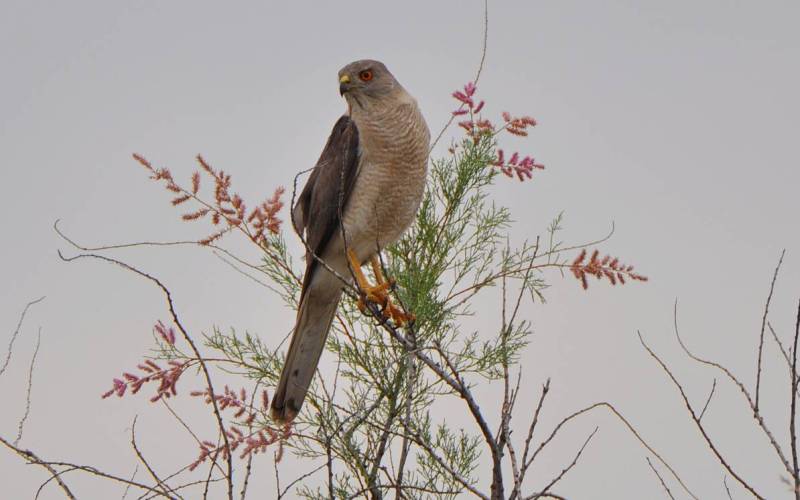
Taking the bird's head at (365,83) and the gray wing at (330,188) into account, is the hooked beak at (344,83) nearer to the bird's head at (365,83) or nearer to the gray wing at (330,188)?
the bird's head at (365,83)

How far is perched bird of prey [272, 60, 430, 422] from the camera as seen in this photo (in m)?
4.27

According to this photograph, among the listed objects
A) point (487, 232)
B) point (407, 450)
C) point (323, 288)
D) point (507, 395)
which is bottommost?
point (507, 395)

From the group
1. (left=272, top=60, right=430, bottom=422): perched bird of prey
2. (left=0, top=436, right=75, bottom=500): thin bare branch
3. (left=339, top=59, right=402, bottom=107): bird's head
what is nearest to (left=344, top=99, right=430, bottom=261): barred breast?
(left=272, top=60, right=430, bottom=422): perched bird of prey

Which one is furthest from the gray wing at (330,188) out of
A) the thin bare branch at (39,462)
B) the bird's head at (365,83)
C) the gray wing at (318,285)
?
the thin bare branch at (39,462)

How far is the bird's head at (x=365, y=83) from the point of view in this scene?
4.50 m

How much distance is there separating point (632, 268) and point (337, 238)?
151cm

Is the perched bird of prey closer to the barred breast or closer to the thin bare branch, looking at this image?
the barred breast

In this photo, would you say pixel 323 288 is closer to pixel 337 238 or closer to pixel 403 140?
pixel 337 238

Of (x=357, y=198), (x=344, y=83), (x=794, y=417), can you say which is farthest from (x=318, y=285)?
(x=794, y=417)

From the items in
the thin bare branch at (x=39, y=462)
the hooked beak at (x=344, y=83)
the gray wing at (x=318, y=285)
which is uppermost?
the hooked beak at (x=344, y=83)

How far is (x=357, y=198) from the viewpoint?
4.32m

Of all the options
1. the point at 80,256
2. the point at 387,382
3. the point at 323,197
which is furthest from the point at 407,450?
the point at 80,256

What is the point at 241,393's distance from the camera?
3.86 m

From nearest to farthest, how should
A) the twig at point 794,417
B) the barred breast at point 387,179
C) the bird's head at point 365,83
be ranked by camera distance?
the twig at point 794,417, the barred breast at point 387,179, the bird's head at point 365,83
